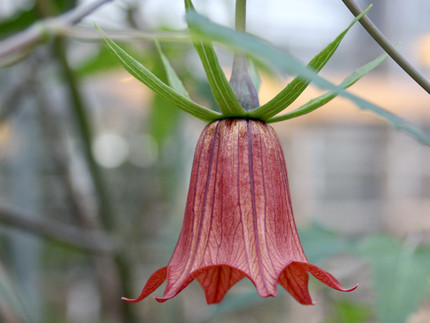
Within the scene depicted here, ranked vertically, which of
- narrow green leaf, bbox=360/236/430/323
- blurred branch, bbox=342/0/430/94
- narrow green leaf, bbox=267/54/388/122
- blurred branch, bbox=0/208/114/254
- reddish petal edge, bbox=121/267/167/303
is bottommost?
narrow green leaf, bbox=360/236/430/323

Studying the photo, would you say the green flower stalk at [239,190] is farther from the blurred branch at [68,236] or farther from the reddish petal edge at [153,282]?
the blurred branch at [68,236]

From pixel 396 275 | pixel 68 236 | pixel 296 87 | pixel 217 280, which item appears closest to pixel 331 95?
pixel 296 87

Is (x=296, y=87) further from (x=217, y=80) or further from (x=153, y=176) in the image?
(x=153, y=176)

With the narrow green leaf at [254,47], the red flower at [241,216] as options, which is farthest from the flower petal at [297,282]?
the narrow green leaf at [254,47]

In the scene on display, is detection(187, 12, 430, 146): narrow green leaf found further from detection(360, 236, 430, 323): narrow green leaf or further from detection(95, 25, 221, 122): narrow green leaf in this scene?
detection(360, 236, 430, 323): narrow green leaf

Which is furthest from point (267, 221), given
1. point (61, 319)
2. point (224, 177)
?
point (61, 319)

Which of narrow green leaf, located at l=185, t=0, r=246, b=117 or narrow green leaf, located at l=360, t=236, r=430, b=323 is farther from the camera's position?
narrow green leaf, located at l=360, t=236, r=430, b=323

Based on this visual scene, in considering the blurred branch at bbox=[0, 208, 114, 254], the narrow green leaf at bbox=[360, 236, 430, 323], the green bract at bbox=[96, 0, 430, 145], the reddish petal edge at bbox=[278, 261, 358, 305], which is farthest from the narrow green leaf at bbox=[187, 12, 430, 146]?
the blurred branch at bbox=[0, 208, 114, 254]
